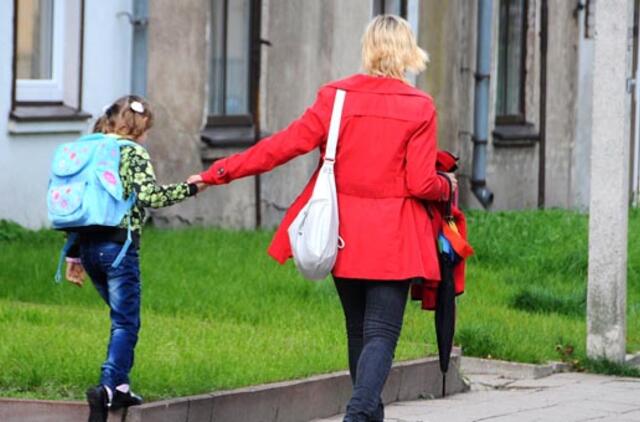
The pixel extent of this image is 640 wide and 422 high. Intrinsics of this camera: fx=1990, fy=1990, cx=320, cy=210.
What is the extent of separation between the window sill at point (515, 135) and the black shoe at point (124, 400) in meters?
16.1

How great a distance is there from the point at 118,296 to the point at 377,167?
4.01ft

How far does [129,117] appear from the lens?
8.16 meters

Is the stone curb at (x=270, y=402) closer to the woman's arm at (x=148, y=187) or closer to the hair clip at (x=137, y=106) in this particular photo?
the woman's arm at (x=148, y=187)

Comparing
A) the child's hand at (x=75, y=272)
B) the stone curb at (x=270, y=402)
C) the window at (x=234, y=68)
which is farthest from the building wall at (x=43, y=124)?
the child's hand at (x=75, y=272)

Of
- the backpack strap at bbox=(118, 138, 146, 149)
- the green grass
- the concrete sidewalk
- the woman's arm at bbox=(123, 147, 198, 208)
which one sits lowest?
the concrete sidewalk

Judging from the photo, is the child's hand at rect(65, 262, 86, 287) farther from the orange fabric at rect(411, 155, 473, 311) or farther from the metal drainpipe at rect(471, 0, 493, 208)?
the metal drainpipe at rect(471, 0, 493, 208)

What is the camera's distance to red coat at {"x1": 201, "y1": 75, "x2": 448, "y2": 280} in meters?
7.62

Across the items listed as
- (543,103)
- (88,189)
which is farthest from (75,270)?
(543,103)

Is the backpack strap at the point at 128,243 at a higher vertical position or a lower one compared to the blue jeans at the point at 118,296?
higher

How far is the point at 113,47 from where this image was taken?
16828 mm

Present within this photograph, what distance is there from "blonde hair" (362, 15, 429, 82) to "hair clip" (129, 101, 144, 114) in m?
0.99

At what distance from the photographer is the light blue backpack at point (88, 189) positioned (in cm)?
790

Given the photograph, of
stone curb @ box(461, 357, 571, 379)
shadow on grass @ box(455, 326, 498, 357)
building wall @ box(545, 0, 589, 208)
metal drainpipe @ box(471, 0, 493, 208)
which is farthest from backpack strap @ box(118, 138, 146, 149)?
building wall @ box(545, 0, 589, 208)

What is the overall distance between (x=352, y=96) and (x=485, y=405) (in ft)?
8.97
